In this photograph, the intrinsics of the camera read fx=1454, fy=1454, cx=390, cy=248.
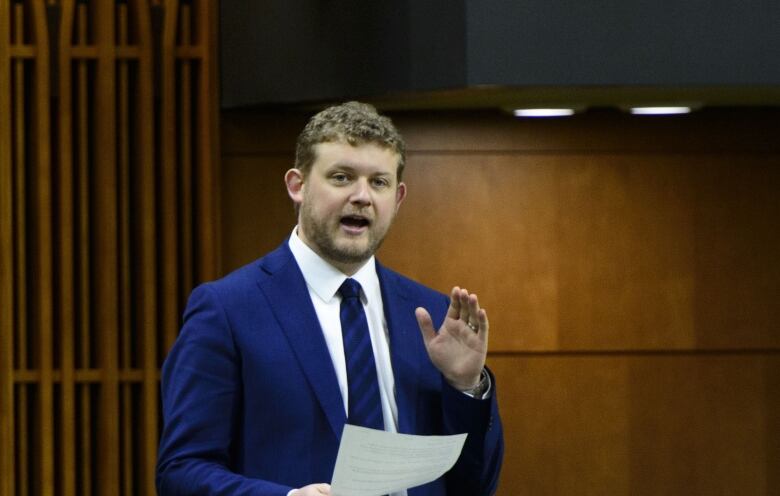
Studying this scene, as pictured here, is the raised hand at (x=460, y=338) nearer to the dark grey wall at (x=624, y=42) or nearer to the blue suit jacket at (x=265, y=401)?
the blue suit jacket at (x=265, y=401)

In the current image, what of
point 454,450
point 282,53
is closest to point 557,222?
point 282,53

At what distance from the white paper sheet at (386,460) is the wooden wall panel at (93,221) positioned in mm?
3031

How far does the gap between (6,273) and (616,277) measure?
238 centimetres

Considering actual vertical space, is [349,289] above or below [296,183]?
below

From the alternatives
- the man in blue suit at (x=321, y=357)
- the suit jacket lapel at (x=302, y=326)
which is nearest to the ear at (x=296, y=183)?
the man in blue suit at (x=321, y=357)

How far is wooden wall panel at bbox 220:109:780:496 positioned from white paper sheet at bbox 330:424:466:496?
313 centimetres

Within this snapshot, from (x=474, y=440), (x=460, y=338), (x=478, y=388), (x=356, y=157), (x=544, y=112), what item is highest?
(x=544, y=112)

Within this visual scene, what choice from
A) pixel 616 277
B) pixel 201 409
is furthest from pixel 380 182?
pixel 616 277

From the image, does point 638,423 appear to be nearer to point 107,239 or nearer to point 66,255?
point 107,239

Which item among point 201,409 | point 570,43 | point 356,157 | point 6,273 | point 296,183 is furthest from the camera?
point 6,273

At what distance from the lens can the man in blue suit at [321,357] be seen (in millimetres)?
2738

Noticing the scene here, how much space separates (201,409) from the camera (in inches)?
107

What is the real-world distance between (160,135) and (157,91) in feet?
0.56

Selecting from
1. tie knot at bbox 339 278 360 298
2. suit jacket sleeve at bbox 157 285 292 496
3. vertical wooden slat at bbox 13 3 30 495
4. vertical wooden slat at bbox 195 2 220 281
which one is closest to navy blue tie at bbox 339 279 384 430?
tie knot at bbox 339 278 360 298
